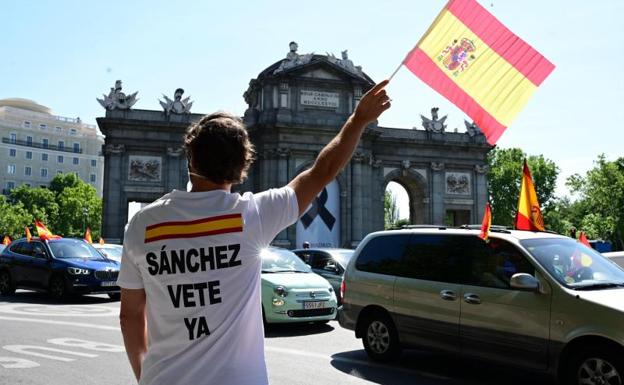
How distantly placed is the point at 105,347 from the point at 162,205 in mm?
7105

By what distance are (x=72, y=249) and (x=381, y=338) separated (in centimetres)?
1113

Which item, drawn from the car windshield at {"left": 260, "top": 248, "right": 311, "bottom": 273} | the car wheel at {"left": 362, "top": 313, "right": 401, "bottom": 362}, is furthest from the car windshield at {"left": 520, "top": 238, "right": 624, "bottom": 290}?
the car windshield at {"left": 260, "top": 248, "right": 311, "bottom": 273}

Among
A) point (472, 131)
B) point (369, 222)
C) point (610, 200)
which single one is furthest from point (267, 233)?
point (610, 200)

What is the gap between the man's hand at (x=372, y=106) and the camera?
2533 mm

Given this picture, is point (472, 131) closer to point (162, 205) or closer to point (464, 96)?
point (464, 96)

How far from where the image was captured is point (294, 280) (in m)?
11.0

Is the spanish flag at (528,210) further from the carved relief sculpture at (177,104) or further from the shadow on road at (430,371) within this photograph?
the carved relief sculpture at (177,104)

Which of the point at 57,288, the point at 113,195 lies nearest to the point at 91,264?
the point at 57,288

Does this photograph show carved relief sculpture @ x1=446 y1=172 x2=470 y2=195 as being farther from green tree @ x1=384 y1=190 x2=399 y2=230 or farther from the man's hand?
green tree @ x1=384 y1=190 x2=399 y2=230

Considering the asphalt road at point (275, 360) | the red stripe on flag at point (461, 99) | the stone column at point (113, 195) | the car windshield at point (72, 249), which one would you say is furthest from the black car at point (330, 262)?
the stone column at point (113, 195)

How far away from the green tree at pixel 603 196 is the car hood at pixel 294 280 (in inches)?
1960

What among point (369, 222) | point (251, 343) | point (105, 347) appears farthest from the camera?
point (369, 222)

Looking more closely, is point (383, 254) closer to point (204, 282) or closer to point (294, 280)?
point (294, 280)

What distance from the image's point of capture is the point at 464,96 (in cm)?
458
